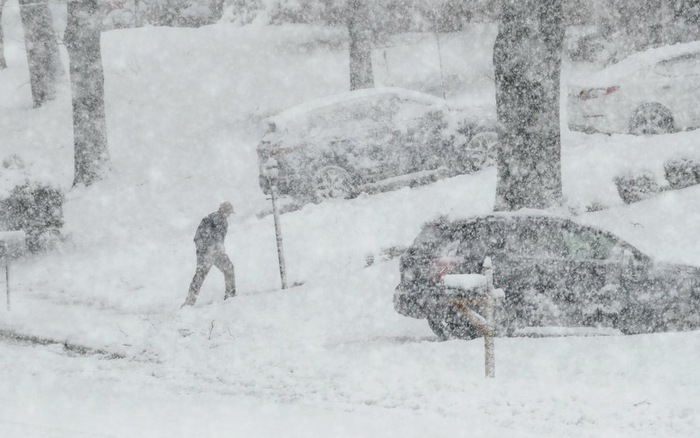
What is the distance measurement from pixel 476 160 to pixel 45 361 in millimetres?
10001

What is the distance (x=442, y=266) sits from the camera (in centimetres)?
1078

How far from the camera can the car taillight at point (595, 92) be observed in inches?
701

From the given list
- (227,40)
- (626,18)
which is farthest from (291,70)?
(626,18)

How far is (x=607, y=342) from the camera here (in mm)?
9742

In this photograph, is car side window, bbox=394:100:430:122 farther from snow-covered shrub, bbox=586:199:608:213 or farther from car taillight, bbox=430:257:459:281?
car taillight, bbox=430:257:459:281

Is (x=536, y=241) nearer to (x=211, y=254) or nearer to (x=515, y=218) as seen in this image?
(x=515, y=218)

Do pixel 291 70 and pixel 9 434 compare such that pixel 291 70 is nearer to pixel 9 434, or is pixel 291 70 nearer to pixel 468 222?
pixel 468 222

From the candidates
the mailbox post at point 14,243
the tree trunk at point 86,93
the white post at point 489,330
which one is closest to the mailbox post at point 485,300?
the white post at point 489,330

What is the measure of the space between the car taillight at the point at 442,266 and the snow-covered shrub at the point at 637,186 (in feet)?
18.8

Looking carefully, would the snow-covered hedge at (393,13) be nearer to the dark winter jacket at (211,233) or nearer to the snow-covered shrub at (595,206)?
the snow-covered shrub at (595,206)

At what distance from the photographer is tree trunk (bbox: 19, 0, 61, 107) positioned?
25.6 metres

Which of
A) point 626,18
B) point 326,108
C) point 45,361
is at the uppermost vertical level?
point 626,18

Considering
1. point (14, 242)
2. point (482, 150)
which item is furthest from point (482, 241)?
point (14, 242)

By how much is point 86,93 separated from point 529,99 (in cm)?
1185
